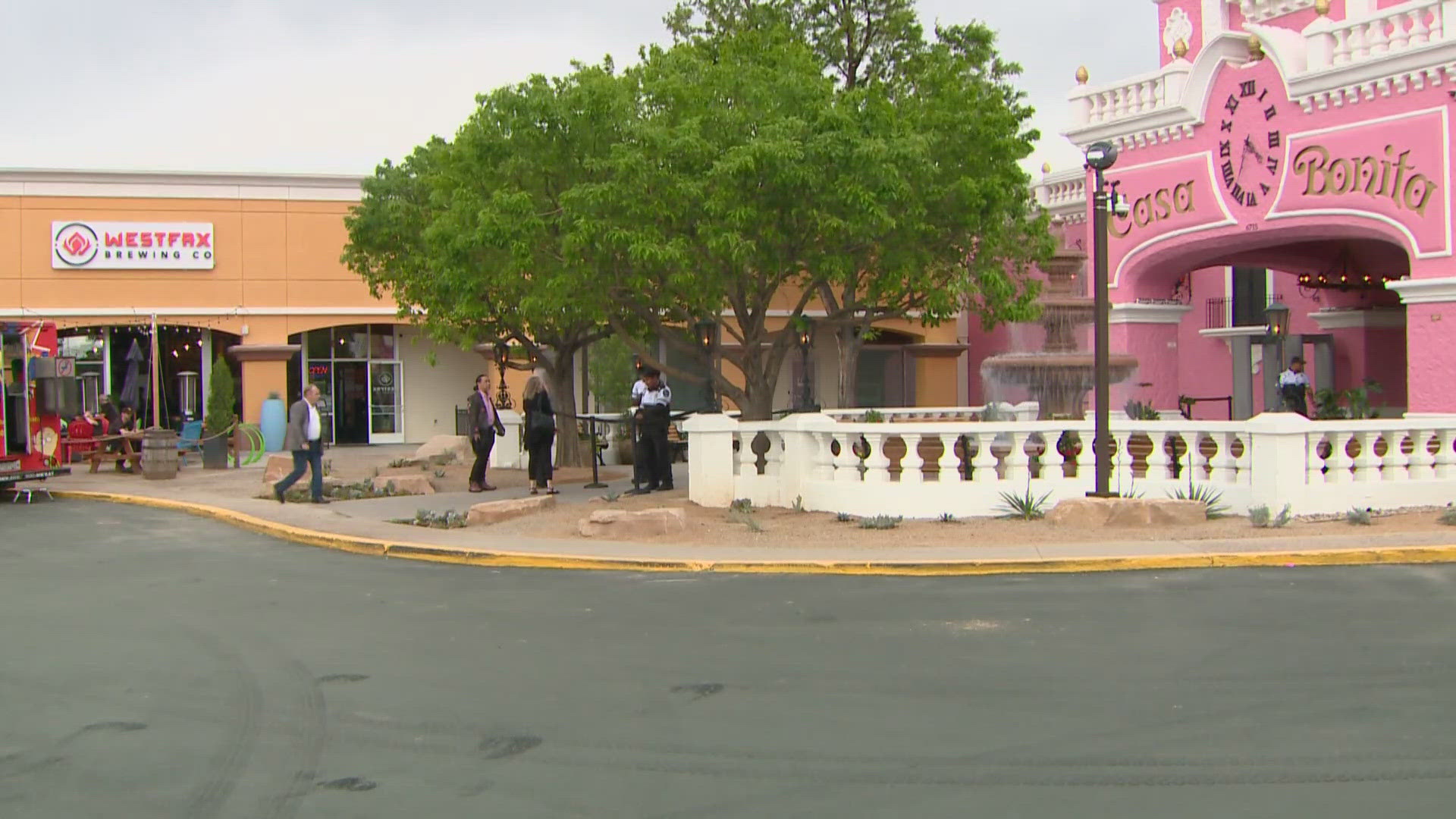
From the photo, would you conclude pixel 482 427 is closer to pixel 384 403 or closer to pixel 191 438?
pixel 191 438

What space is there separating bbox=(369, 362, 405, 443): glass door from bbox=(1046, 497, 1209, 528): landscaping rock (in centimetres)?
2737

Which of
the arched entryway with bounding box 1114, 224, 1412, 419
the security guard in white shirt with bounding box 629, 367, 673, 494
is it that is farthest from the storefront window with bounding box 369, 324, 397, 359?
the security guard in white shirt with bounding box 629, 367, 673, 494

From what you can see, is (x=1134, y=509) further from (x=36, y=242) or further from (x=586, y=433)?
(x=36, y=242)

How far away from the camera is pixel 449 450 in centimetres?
2589

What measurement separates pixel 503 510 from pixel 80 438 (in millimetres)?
14469

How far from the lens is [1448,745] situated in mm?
6008

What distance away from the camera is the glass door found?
1490 inches

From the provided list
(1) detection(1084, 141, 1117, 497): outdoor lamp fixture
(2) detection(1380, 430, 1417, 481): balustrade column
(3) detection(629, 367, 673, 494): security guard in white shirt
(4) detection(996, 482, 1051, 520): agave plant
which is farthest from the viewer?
(3) detection(629, 367, 673, 494): security guard in white shirt

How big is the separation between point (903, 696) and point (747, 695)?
83cm

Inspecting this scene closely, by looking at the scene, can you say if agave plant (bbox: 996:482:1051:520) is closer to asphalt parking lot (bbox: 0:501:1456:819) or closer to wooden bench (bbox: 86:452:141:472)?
asphalt parking lot (bbox: 0:501:1456:819)

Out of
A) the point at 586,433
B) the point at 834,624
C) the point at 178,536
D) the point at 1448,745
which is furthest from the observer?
the point at 586,433

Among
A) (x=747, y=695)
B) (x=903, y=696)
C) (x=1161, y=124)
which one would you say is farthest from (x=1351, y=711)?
(x=1161, y=124)

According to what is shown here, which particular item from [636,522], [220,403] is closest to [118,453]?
[220,403]

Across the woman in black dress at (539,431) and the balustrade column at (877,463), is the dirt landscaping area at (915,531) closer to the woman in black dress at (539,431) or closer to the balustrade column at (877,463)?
the balustrade column at (877,463)
